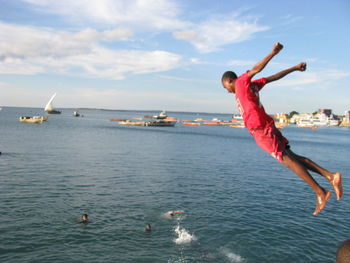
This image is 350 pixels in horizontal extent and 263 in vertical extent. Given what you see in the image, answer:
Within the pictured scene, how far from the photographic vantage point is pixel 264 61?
4680mm

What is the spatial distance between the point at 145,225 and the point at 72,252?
4822 millimetres

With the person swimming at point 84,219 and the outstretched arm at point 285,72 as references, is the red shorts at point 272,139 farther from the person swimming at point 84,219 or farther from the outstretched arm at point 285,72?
the person swimming at point 84,219

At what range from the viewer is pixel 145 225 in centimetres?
1855

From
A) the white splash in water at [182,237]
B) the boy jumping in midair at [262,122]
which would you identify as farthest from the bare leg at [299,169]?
the white splash in water at [182,237]

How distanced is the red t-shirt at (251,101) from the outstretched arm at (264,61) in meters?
0.16

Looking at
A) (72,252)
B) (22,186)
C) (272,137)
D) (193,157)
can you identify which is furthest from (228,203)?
(193,157)

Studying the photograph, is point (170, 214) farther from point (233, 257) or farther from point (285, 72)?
point (285, 72)

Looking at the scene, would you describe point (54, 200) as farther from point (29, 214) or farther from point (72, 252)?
point (72, 252)

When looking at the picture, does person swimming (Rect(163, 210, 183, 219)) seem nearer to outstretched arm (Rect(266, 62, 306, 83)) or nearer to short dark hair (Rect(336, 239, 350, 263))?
outstretched arm (Rect(266, 62, 306, 83))

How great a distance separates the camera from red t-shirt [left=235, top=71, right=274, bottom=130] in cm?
505

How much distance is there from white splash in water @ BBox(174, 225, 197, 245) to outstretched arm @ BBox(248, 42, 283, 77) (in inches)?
534

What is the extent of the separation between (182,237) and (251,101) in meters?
13.8

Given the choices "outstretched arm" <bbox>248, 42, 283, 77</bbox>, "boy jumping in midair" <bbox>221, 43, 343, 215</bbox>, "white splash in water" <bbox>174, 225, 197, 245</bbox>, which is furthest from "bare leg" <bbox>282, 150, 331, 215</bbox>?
"white splash in water" <bbox>174, 225, 197, 245</bbox>

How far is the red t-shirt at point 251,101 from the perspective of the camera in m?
5.05
